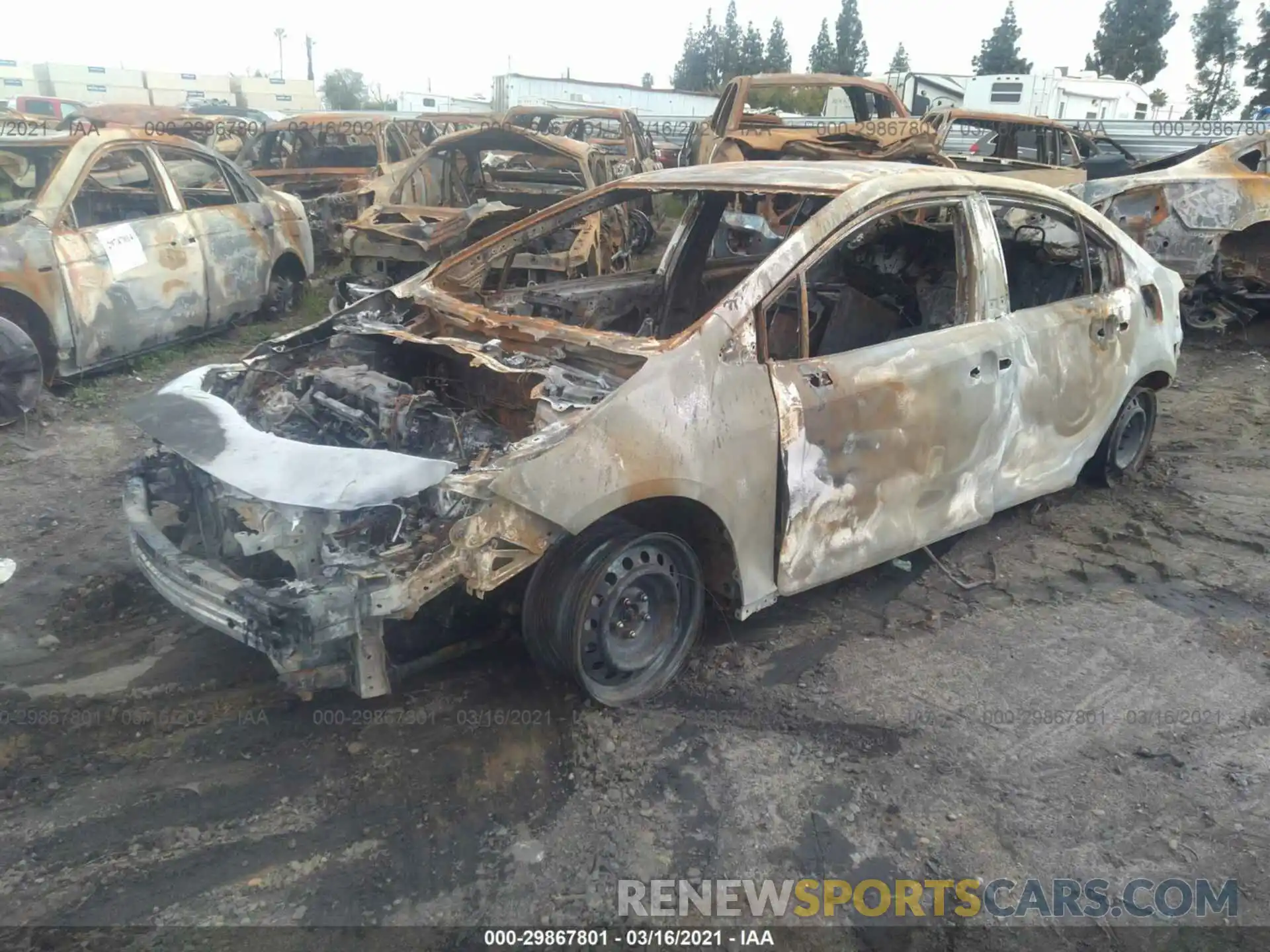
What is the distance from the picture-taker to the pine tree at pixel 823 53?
174 ft

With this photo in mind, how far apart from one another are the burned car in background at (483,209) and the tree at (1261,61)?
29534 mm

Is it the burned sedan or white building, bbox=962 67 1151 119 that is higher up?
white building, bbox=962 67 1151 119

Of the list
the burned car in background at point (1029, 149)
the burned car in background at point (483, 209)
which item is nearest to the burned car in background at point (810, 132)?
the burned car in background at point (1029, 149)

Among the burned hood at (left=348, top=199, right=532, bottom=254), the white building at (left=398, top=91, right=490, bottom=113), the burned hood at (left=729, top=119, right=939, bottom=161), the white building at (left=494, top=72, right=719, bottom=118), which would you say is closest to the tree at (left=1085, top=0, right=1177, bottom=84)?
the white building at (left=494, top=72, right=719, bottom=118)

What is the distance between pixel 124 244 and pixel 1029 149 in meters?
9.23

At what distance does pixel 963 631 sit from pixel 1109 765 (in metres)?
0.90

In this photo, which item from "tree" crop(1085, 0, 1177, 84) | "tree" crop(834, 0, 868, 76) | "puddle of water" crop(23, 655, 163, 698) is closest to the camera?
"puddle of water" crop(23, 655, 163, 698)

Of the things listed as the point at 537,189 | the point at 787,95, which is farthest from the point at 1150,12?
the point at 537,189

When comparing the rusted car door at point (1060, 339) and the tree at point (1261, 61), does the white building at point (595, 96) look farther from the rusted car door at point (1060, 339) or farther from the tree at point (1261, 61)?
the rusted car door at point (1060, 339)

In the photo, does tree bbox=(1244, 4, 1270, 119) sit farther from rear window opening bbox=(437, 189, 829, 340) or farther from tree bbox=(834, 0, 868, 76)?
rear window opening bbox=(437, 189, 829, 340)

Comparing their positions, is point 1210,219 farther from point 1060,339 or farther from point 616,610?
point 616,610

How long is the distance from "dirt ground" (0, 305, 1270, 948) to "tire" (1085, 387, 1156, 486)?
78cm

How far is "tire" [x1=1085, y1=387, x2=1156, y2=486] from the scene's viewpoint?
4961 millimetres

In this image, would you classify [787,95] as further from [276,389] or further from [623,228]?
[276,389]
